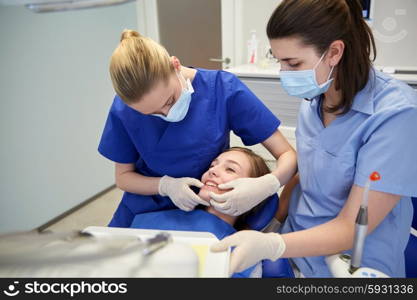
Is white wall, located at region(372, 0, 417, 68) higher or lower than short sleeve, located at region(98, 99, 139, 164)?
higher

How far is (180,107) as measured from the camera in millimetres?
1152

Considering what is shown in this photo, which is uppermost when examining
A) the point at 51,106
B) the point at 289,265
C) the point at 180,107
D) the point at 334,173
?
the point at 180,107

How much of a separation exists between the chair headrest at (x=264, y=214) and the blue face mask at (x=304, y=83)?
0.41 meters

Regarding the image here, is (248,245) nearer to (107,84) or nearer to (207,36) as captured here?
(107,84)

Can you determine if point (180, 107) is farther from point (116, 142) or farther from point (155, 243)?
point (155, 243)

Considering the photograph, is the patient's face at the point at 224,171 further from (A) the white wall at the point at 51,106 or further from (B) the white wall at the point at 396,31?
(B) the white wall at the point at 396,31

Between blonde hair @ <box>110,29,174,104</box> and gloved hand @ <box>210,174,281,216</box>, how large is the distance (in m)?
0.40

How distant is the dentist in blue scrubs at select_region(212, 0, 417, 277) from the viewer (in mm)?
888

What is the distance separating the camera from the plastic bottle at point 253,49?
9.34ft

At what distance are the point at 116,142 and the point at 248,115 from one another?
48 cm

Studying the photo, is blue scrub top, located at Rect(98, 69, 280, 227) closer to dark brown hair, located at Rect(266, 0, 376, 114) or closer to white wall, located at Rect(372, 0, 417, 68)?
dark brown hair, located at Rect(266, 0, 376, 114)

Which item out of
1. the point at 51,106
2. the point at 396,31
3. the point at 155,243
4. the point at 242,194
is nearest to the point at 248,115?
the point at 242,194

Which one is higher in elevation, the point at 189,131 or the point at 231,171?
the point at 189,131

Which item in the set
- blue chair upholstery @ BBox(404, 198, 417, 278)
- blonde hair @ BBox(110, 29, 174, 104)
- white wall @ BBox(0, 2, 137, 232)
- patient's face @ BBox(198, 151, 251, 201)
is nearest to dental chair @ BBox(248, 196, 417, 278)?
blue chair upholstery @ BBox(404, 198, 417, 278)
